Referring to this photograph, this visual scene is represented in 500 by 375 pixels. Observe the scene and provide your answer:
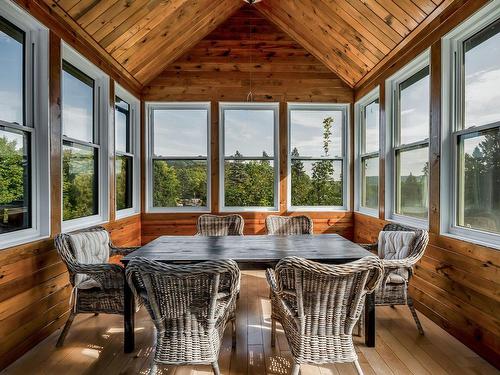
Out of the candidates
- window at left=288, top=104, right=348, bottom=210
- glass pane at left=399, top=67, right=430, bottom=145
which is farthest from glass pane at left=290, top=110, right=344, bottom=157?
glass pane at left=399, top=67, right=430, bottom=145

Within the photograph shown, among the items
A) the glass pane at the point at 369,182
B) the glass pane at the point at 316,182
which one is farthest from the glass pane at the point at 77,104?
the glass pane at the point at 369,182

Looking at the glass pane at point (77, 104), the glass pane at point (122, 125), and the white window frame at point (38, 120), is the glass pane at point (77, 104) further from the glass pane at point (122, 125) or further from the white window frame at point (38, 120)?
the glass pane at point (122, 125)

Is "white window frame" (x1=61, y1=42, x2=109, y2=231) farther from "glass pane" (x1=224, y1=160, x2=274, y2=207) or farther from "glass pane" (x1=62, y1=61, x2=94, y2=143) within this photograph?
"glass pane" (x1=224, y1=160, x2=274, y2=207)

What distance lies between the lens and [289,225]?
3789 millimetres

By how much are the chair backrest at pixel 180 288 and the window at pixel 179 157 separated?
123 inches

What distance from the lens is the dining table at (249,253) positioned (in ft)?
7.36

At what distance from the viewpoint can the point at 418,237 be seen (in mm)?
2682

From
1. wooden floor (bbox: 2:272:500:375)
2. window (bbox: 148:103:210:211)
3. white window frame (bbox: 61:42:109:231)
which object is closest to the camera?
wooden floor (bbox: 2:272:500:375)

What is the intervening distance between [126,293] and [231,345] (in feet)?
3.01

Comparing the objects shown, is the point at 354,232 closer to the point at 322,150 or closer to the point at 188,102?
the point at 322,150

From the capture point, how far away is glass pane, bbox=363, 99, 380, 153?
14.1ft

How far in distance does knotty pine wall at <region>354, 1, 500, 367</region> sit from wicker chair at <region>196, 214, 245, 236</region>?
2.02 metres

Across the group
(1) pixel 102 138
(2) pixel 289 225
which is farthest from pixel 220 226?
(1) pixel 102 138

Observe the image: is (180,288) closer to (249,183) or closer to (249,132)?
(249,183)
